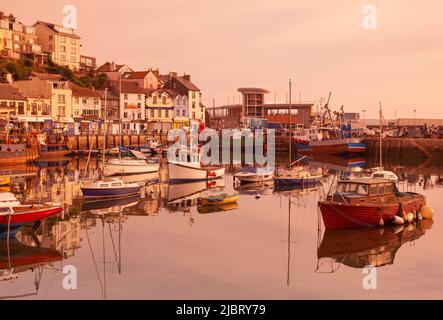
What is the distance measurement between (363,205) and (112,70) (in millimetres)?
90959

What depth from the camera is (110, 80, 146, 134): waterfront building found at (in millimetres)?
92213

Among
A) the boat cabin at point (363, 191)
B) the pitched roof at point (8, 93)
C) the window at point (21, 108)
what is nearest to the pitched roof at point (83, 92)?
the window at point (21, 108)

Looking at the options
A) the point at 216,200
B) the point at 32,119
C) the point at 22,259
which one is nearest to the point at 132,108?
the point at 32,119

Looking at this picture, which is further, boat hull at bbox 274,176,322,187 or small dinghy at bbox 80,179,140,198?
boat hull at bbox 274,176,322,187

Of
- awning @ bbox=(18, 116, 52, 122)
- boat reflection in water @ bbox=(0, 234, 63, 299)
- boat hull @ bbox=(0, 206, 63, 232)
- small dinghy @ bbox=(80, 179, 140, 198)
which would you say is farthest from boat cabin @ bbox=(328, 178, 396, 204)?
awning @ bbox=(18, 116, 52, 122)

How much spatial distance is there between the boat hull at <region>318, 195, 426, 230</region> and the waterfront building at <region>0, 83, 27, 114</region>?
60787 mm

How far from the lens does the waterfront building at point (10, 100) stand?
74.8 meters

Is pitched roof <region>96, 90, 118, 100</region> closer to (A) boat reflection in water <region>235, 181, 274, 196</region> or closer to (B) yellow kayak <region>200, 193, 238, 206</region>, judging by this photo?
(A) boat reflection in water <region>235, 181, 274, 196</region>

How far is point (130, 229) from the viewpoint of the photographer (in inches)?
1001

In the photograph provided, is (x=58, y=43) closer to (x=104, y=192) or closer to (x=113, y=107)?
(x=113, y=107)

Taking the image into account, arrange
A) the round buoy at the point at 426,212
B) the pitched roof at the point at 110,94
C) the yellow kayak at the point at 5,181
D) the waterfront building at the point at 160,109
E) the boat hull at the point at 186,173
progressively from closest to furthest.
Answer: the round buoy at the point at 426,212
the yellow kayak at the point at 5,181
the boat hull at the point at 186,173
the pitched roof at the point at 110,94
the waterfront building at the point at 160,109

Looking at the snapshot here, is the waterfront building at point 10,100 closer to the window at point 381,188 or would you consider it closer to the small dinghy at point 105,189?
the small dinghy at point 105,189
